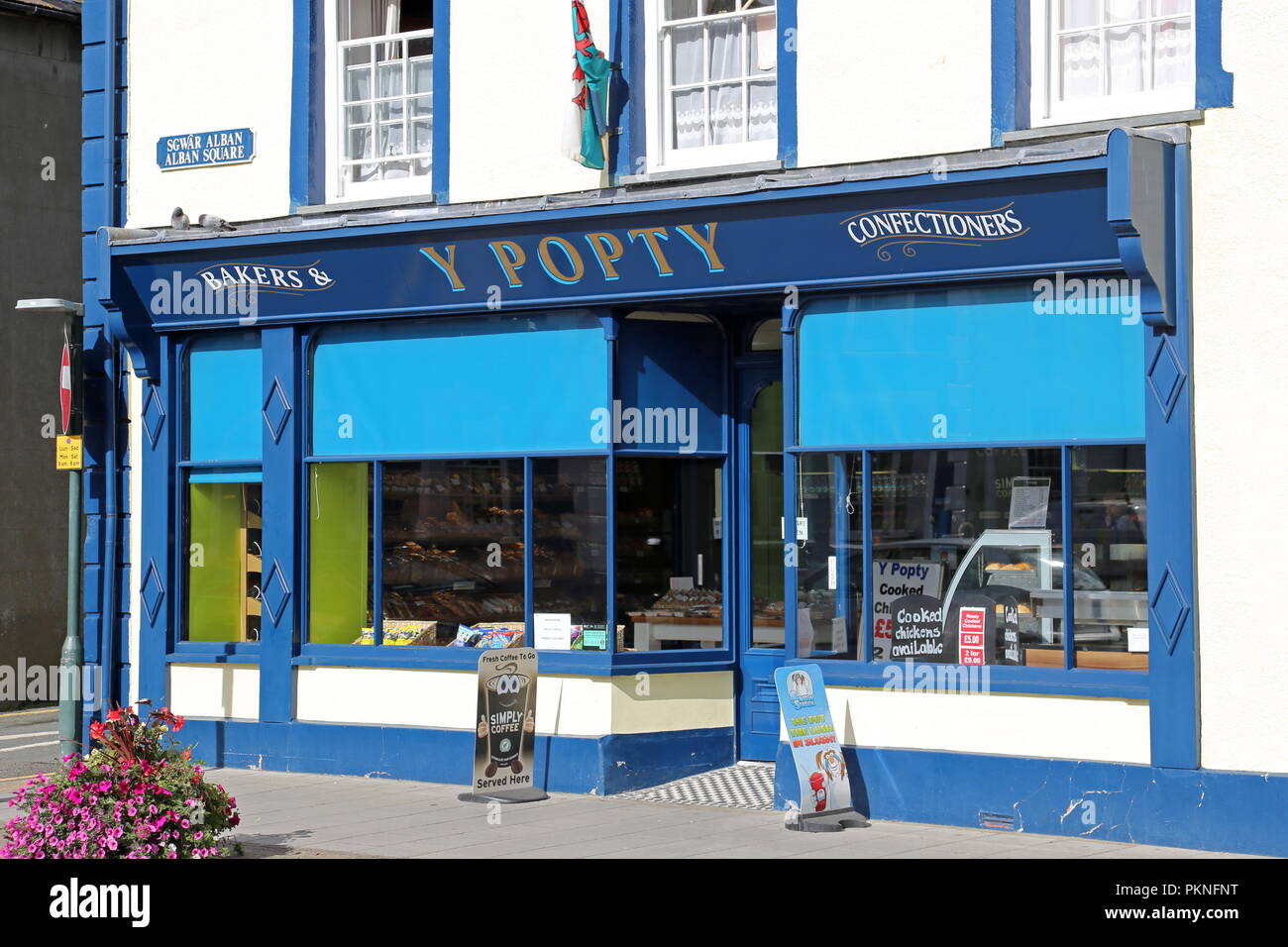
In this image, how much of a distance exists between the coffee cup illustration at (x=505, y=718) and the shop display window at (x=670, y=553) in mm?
951

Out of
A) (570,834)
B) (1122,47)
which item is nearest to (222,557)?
(570,834)

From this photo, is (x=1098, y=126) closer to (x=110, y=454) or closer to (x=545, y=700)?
(x=545, y=700)

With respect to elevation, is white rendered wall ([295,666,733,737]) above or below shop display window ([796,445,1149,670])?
below

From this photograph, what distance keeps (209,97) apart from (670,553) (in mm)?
5372

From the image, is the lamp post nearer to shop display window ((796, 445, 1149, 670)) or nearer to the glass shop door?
the glass shop door

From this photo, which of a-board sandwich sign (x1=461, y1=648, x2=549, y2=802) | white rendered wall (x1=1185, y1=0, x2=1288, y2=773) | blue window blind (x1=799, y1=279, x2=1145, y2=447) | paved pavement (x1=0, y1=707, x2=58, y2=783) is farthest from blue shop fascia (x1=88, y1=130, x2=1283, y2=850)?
paved pavement (x1=0, y1=707, x2=58, y2=783)

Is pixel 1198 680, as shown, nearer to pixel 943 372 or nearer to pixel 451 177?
pixel 943 372

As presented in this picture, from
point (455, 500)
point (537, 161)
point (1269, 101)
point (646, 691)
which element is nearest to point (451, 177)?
point (537, 161)

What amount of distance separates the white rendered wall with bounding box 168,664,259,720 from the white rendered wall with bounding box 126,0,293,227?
3.67m

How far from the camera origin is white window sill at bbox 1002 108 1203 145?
32.6ft

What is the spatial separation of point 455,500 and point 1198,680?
18.4 ft

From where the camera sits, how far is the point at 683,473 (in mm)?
12609

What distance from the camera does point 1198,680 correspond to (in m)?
9.82
